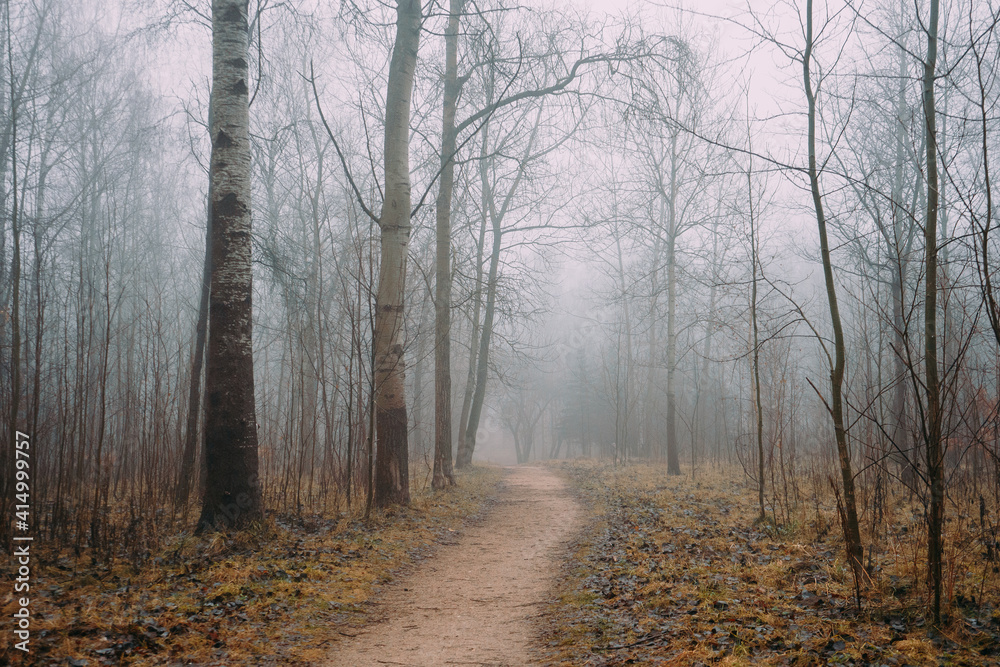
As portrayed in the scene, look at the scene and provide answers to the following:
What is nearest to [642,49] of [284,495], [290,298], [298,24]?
[298,24]

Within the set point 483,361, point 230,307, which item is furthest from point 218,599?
point 483,361

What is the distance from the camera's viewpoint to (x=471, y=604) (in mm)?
4617

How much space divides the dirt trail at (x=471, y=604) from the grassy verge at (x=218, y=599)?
0.86 feet

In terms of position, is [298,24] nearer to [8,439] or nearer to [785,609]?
[8,439]

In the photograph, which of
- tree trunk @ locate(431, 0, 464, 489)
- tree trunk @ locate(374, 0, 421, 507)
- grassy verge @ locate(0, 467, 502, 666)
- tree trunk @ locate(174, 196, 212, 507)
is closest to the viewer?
grassy verge @ locate(0, 467, 502, 666)

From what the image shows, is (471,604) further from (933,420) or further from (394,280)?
(394,280)

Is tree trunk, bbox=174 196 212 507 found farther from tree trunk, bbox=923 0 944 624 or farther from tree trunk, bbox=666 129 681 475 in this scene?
tree trunk, bbox=666 129 681 475

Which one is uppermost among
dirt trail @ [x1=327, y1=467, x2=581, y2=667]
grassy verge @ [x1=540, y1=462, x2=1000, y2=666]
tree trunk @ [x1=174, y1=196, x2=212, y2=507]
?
tree trunk @ [x1=174, y1=196, x2=212, y2=507]

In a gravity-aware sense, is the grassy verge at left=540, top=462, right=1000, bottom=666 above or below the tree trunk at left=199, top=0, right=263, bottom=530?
below

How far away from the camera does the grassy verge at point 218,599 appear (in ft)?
10.5

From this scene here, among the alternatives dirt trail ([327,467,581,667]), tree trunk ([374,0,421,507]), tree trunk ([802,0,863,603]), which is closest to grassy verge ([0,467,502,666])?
dirt trail ([327,467,581,667])

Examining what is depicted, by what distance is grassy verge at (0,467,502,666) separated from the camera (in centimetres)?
321

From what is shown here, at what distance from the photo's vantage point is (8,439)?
18.3 ft

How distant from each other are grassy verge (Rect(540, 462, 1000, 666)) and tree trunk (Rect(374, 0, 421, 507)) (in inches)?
112
